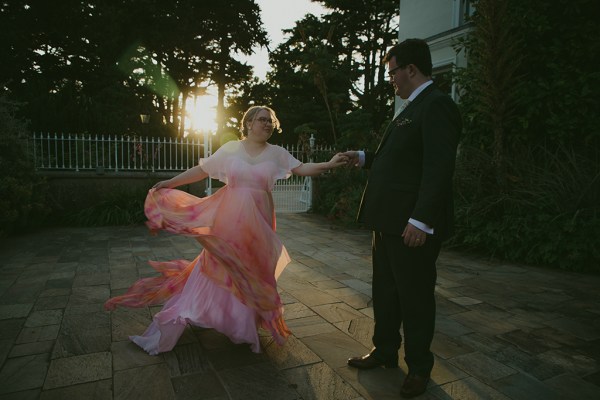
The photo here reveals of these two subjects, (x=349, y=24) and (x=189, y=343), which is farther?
(x=349, y=24)

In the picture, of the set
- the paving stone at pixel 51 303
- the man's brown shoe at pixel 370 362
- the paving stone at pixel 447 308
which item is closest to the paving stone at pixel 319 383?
the man's brown shoe at pixel 370 362

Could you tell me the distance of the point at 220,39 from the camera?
2336 cm

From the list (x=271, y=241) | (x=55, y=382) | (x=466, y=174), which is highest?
(x=466, y=174)

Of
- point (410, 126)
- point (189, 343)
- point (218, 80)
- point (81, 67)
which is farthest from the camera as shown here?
point (218, 80)

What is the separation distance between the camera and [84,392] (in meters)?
2.11

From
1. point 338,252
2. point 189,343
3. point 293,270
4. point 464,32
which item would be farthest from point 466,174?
point 189,343

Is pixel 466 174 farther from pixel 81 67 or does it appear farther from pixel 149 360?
pixel 81 67

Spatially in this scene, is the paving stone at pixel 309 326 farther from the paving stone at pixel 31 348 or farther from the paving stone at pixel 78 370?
the paving stone at pixel 31 348

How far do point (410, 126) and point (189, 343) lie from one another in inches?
81.6

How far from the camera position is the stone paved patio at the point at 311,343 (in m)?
2.17

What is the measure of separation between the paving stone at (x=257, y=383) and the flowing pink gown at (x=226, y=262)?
20 centimetres

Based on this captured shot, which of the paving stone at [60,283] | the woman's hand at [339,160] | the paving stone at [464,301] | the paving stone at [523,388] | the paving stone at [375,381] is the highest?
the woman's hand at [339,160]

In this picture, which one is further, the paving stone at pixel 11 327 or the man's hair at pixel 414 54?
the paving stone at pixel 11 327

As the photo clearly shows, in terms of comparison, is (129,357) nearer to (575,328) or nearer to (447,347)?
(447,347)
